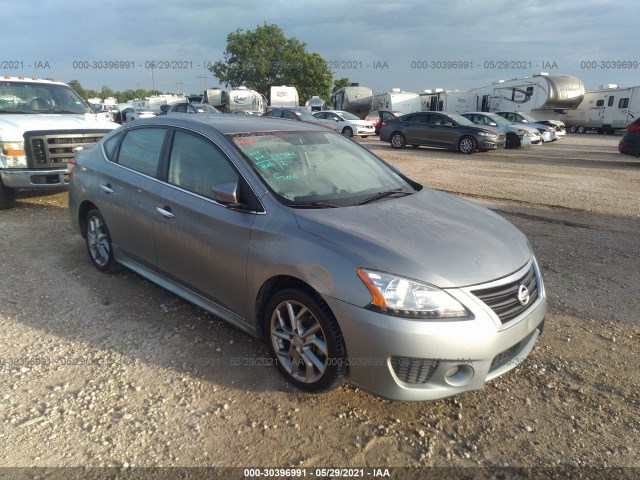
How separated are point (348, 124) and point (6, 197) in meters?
17.4

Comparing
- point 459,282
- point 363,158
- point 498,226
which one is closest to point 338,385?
point 459,282

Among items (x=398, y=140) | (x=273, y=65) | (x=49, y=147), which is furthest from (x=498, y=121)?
(x=273, y=65)

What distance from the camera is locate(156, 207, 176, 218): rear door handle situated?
137 inches

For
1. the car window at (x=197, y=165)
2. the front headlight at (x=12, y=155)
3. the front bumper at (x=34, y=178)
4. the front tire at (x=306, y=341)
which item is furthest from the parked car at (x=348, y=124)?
the front tire at (x=306, y=341)

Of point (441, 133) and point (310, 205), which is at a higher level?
point (310, 205)

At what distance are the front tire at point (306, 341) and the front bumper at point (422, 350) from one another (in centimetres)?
9

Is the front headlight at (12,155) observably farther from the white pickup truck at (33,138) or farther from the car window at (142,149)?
the car window at (142,149)

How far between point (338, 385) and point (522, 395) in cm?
117

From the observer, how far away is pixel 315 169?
3438 mm

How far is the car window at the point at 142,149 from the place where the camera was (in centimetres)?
386

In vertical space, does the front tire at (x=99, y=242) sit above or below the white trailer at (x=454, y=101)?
below

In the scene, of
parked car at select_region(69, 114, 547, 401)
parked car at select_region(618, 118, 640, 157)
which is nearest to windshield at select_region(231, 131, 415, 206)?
parked car at select_region(69, 114, 547, 401)

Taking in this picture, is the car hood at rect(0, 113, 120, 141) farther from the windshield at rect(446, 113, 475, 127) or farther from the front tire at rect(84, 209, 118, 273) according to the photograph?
the windshield at rect(446, 113, 475, 127)

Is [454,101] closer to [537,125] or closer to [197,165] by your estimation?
[537,125]
